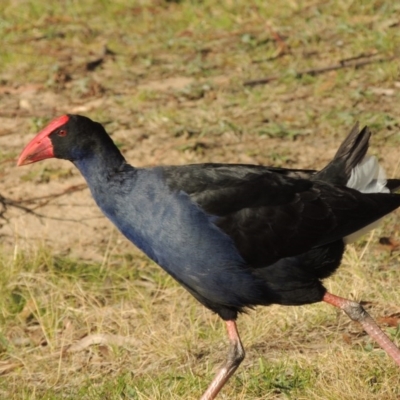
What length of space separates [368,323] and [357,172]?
66 cm

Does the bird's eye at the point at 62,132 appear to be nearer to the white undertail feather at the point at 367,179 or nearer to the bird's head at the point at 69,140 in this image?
the bird's head at the point at 69,140

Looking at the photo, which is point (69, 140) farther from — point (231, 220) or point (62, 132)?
point (231, 220)

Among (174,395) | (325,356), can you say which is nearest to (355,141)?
(325,356)

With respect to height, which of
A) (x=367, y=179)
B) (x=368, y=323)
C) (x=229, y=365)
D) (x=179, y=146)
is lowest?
(x=179, y=146)

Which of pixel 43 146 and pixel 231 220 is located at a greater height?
pixel 43 146

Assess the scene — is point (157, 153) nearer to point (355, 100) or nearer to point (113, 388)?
point (355, 100)

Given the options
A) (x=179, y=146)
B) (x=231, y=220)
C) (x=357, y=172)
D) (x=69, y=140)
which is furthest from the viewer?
(x=179, y=146)

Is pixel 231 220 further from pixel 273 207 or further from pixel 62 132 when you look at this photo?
pixel 62 132

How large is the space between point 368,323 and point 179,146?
2.69 m

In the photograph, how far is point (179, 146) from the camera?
6.30m

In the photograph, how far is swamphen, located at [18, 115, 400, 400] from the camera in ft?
12.3

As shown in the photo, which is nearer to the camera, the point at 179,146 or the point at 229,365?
the point at 229,365

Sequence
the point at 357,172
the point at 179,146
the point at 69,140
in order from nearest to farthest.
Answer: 1. the point at 69,140
2. the point at 357,172
3. the point at 179,146

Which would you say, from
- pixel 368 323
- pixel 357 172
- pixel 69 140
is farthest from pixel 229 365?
pixel 69 140
